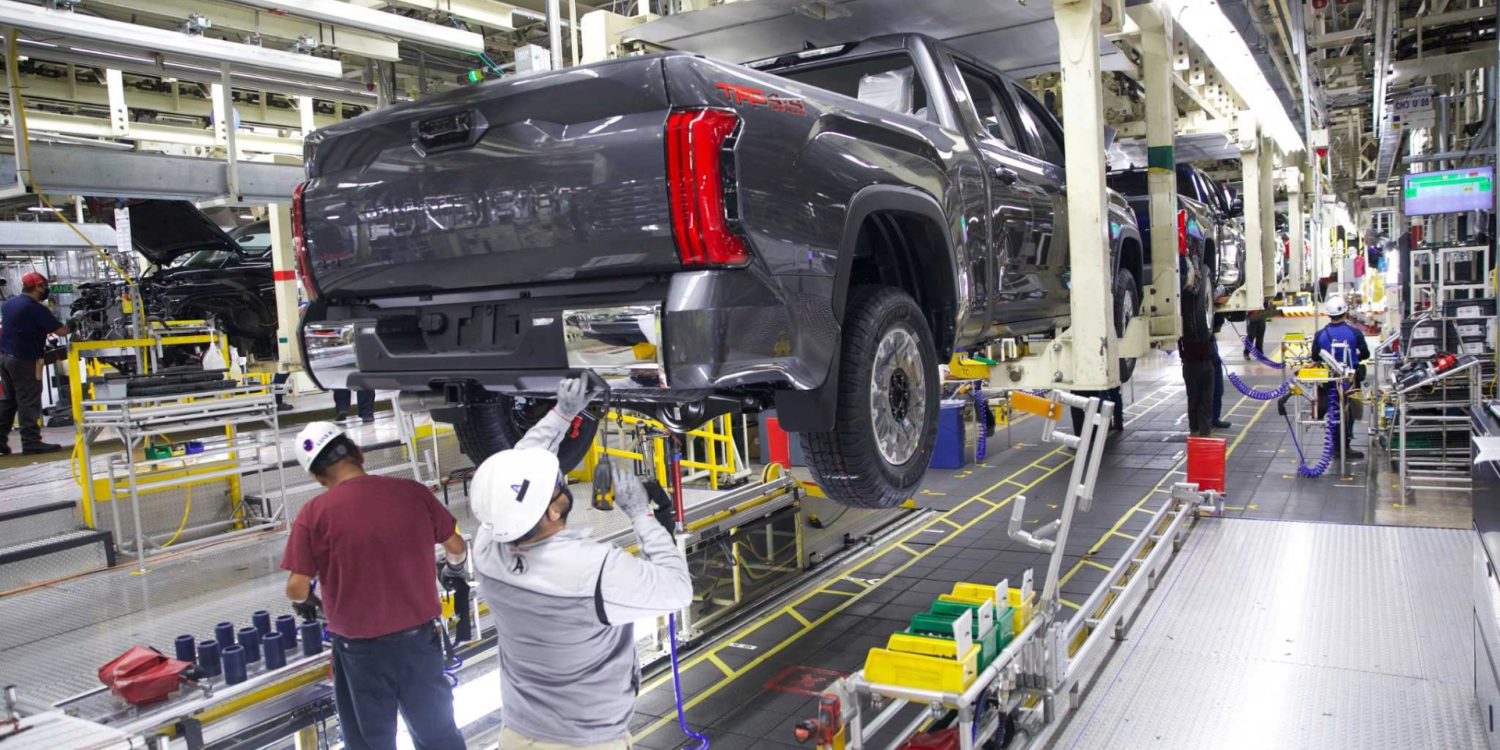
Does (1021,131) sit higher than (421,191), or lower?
higher

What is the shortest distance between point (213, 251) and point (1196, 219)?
31.8 feet

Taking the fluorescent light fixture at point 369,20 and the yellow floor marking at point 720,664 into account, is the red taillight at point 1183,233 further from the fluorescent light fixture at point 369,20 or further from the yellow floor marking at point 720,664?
the fluorescent light fixture at point 369,20

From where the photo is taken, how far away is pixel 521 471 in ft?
7.79

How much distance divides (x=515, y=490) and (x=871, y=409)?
1065 mm

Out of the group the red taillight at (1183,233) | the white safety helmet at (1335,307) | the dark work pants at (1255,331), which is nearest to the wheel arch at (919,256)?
the red taillight at (1183,233)

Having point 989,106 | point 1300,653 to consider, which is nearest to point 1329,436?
point 1300,653

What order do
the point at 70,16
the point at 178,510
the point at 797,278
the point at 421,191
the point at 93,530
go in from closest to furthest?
the point at 797,278
the point at 421,191
the point at 70,16
the point at 93,530
the point at 178,510

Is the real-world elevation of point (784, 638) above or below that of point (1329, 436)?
below

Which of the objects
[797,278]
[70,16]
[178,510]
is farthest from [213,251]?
[797,278]

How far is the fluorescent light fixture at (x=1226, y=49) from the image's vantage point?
4895 millimetres

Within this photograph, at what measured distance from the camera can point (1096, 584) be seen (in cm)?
586

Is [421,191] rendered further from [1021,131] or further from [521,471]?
[1021,131]

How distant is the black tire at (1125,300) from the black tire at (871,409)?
1791 millimetres

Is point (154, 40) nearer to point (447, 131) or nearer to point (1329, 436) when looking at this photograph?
point (447, 131)
